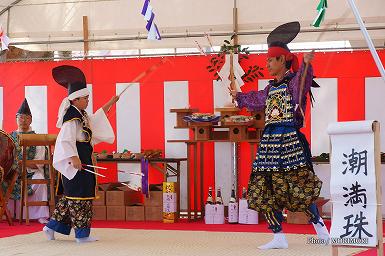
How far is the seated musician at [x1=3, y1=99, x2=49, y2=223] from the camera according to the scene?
804cm

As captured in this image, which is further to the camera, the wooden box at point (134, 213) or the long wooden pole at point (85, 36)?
the long wooden pole at point (85, 36)

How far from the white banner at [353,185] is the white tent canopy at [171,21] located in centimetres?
409

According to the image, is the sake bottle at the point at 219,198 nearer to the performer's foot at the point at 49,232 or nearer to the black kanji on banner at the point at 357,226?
the performer's foot at the point at 49,232

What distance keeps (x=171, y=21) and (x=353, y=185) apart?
4.98 metres

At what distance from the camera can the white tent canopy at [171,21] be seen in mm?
8031

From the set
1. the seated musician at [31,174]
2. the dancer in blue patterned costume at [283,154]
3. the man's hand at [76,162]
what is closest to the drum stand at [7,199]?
the seated musician at [31,174]

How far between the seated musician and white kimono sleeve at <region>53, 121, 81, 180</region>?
7.13 ft

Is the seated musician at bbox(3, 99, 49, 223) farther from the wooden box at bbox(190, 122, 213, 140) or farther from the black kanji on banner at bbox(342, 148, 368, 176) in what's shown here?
the black kanji on banner at bbox(342, 148, 368, 176)

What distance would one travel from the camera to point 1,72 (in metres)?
8.93

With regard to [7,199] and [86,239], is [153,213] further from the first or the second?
[86,239]

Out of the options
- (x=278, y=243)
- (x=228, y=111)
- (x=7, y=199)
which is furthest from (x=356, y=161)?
(x=7, y=199)

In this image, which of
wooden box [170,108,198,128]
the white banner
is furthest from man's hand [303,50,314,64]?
wooden box [170,108,198,128]

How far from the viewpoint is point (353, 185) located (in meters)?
3.84

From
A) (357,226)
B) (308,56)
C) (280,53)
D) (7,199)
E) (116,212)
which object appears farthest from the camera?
(116,212)
